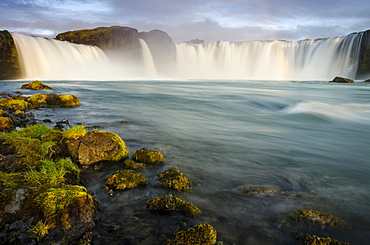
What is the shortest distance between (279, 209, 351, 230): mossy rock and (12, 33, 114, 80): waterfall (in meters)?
45.0

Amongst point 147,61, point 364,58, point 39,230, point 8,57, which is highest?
point 364,58

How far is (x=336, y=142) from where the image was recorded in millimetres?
7969

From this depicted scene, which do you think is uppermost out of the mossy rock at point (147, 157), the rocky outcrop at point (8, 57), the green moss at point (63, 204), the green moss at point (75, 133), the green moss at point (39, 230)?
the rocky outcrop at point (8, 57)

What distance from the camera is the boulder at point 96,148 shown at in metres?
5.05

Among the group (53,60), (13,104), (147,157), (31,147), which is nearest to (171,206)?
(147,157)

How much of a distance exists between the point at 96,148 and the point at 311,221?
4.19 meters

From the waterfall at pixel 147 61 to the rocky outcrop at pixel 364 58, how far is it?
163ft

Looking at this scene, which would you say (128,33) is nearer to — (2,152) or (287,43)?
(287,43)

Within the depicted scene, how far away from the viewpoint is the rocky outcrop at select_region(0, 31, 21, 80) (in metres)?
36.0

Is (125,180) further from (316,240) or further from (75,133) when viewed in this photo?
(316,240)

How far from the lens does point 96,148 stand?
522 centimetres

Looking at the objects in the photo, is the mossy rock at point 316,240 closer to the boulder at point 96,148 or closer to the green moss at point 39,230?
the green moss at point 39,230

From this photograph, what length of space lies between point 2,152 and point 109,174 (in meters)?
2.16

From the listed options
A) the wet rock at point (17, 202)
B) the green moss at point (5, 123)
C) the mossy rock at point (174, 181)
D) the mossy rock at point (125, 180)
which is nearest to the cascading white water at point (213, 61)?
the green moss at point (5, 123)
